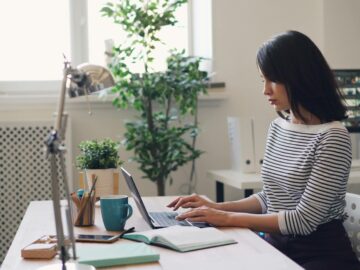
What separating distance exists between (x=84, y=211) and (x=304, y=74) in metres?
0.73

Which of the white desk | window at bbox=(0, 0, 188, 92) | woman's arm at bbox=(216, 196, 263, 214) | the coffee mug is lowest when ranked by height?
the white desk

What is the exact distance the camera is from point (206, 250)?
144cm

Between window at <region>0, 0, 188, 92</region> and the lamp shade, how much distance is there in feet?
6.65

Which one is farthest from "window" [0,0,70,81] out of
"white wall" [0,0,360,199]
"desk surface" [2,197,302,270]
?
"desk surface" [2,197,302,270]

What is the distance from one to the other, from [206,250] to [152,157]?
5.74 feet

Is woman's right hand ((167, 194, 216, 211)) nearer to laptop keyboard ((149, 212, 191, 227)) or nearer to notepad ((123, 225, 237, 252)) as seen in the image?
laptop keyboard ((149, 212, 191, 227))

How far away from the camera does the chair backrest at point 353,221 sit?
72.2 inches

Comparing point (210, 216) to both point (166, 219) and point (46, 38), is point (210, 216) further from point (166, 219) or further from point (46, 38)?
point (46, 38)

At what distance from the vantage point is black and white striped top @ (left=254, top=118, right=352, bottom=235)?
5.62 ft

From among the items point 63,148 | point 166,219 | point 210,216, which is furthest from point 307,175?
point 63,148

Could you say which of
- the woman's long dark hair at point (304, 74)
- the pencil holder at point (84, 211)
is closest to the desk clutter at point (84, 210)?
the pencil holder at point (84, 211)

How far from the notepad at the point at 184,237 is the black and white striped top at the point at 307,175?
279mm

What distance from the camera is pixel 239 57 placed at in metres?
3.53

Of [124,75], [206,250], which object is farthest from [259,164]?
[206,250]
